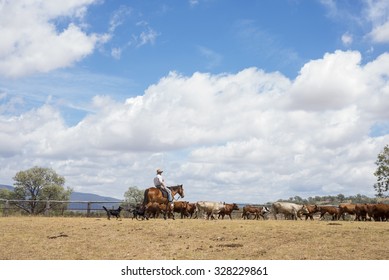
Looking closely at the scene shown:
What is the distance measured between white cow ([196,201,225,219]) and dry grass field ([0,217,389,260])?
46.8ft

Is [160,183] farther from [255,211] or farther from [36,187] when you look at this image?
[36,187]

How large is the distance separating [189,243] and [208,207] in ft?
63.2

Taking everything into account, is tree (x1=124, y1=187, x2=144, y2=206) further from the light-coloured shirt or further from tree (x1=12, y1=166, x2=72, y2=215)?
the light-coloured shirt

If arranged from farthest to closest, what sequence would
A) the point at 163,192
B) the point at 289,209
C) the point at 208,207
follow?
the point at 289,209
the point at 208,207
the point at 163,192

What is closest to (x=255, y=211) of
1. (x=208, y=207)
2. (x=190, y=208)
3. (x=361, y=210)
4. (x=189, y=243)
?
(x=208, y=207)

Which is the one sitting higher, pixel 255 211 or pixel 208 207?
pixel 208 207

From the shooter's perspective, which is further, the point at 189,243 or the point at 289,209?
the point at 289,209

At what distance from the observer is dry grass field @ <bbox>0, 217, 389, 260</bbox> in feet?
49.5

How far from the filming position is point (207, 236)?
18.6 metres

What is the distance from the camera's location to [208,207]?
36.2 m

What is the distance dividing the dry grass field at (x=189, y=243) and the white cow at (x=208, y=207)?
46.8 feet

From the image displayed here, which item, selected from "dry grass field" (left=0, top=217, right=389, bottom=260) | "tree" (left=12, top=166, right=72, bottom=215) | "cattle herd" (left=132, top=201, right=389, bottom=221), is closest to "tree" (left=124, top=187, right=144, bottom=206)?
"tree" (left=12, top=166, right=72, bottom=215)
